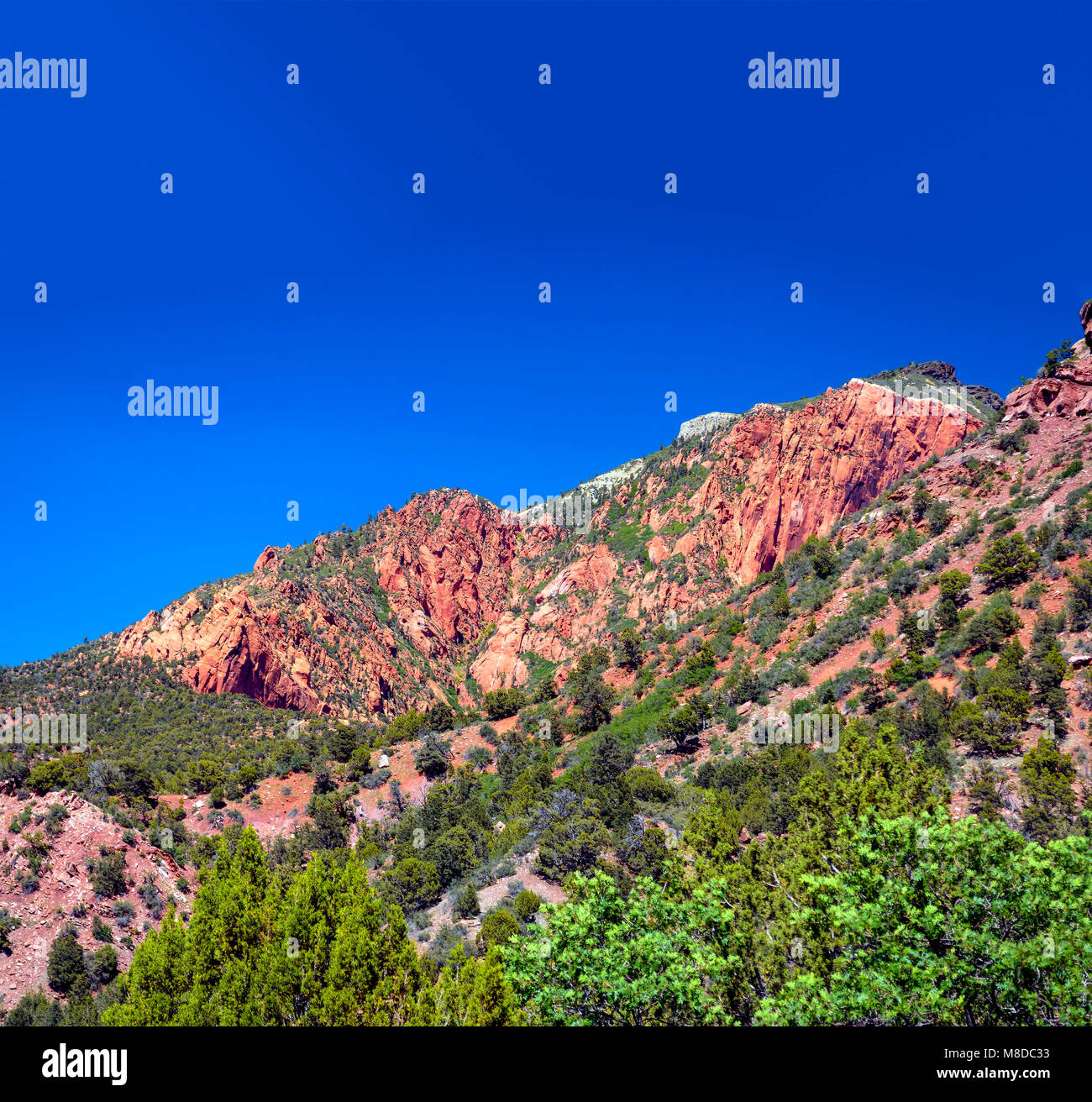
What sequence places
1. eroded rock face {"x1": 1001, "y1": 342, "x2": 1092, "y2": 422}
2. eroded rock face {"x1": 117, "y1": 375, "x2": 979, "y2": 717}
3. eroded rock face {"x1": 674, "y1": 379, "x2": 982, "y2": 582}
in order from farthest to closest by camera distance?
eroded rock face {"x1": 674, "y1": 379, "x2": 982, "y2": 582} < eroded rock face {"x1": 117, "y1": 375, "x2": 979, "y2": 717} < eroded rock face {"x1": 1001, "y1": 342, "x2": 1092, "y2": 422}

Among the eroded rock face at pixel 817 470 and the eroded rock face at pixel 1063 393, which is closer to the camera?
the eroded rock face at pixel 1063 393

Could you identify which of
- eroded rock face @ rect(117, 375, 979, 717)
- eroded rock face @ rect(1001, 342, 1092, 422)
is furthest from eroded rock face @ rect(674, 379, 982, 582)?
eroded rock face @ rect(1001, 342, 1092, 422)

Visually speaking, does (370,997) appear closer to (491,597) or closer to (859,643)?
(859,643)

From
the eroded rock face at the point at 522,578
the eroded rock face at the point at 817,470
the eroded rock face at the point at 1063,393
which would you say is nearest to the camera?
the eroded rock face at the point at 1063,393

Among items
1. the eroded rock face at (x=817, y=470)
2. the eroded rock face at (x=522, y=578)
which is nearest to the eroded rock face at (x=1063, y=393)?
the eroded rock face at (x=522, y=578)

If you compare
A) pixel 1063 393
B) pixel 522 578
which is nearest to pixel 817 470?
pixel 1063 393

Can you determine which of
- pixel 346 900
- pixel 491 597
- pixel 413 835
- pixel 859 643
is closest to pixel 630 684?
pixel 859 643

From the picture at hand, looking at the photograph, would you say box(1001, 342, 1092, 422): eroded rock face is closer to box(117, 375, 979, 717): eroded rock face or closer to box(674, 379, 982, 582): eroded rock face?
box(117, 375, 979, 717): eroded rock face

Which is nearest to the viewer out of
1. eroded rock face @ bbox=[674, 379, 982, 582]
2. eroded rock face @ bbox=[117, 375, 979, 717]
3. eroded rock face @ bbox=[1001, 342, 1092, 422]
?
eroded rock face @ bbox=[1001, 342, 1092, 422]

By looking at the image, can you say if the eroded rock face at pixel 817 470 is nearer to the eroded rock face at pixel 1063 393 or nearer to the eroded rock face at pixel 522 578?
the eroded rock face at pixel 522 578

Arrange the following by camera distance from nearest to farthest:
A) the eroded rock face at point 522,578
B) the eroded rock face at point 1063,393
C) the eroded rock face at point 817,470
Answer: the eroded rock face at point 1063,393 → the eroded rock face at point 522,578 → the eroded rock face at point 817,470

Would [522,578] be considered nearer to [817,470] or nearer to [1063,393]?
[817,470]
